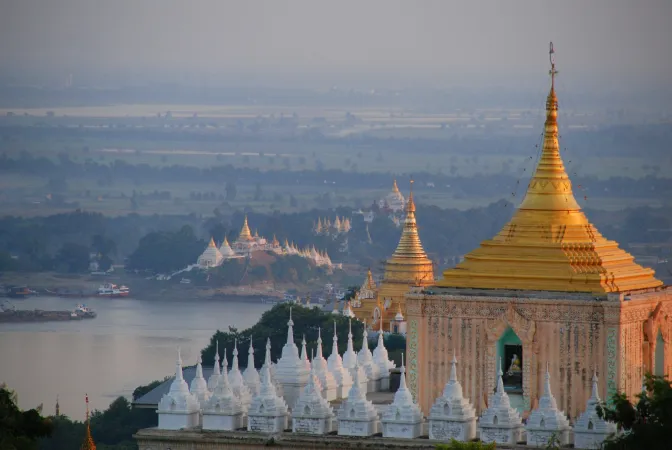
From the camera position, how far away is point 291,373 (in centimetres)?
4828

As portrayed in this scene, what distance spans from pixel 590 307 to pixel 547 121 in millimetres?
4077

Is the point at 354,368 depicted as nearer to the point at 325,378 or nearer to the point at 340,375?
the point at 340,375

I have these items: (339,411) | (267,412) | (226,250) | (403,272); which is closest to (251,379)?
(267,412)

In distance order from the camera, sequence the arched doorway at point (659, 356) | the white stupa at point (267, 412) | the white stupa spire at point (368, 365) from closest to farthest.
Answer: the white stupa at point (267, 412) → the arched doorway at point (659, 356) → the white stupa spire at point (368, 365)

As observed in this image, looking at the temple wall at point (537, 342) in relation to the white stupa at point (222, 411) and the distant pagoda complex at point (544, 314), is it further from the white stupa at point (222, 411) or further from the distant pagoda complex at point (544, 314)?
the white stupa at point (222, 411)

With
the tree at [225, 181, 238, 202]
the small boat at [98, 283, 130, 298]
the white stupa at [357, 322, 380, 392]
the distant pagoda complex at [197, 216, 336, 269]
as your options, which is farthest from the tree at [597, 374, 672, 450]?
the tree at [225, 181, 238, 202]

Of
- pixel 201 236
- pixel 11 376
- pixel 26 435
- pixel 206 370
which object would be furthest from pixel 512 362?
pixel 201 236

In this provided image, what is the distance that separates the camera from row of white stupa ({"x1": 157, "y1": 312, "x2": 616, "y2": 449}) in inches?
1692

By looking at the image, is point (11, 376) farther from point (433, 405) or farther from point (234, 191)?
point (234, 191)

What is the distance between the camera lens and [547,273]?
152 feet

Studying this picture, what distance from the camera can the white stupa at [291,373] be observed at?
4809cm

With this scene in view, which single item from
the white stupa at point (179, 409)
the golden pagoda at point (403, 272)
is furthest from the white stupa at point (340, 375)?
the golden pagoda at point (403, 272)

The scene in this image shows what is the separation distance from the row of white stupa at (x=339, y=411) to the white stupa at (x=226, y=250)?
9172 centimetres

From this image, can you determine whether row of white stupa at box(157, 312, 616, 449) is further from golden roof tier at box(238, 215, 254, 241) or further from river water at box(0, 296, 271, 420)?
golden roof tier at box(238, 215, 254, 241)
